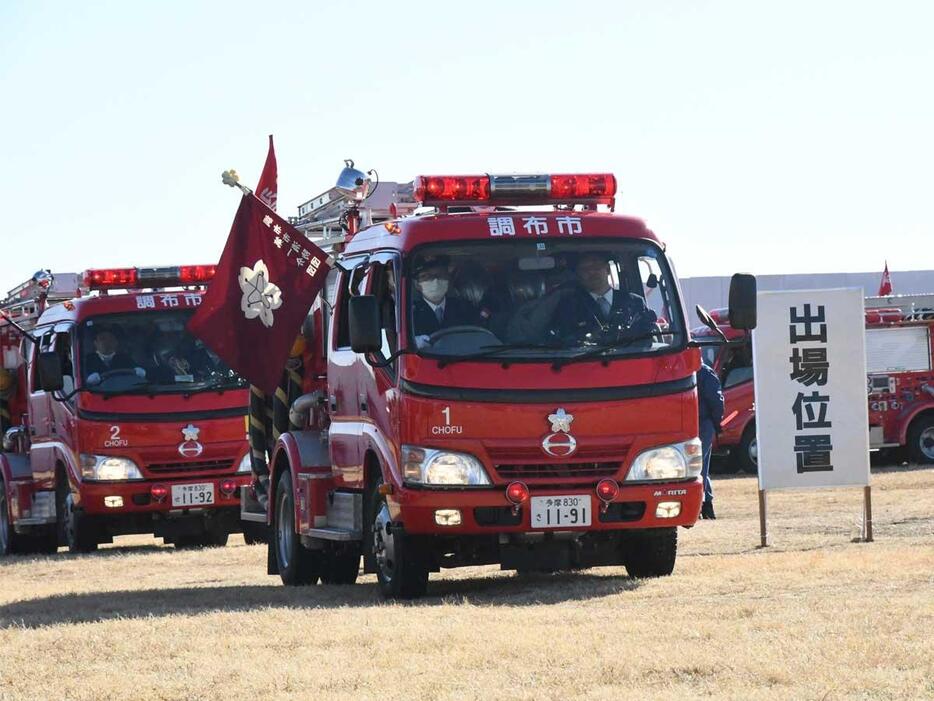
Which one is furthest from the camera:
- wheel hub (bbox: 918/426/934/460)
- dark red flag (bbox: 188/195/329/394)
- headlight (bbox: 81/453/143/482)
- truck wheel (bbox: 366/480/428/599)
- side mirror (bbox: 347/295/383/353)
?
wheel hub (bbox: 918/426/934/460)

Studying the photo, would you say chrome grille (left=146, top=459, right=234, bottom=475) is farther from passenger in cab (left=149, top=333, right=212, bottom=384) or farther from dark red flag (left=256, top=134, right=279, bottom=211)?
dark red flag (left=256, top=134, right=279, bottom=211)

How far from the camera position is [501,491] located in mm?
12398

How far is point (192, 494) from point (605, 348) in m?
8.39

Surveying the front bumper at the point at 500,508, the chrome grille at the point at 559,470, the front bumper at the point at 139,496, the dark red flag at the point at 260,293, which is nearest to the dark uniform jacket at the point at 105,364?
the front bumper at the point at 139,496

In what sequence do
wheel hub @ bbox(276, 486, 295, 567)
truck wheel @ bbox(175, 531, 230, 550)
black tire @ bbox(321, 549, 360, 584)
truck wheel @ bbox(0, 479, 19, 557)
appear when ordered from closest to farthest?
black tire @ bbox(321, 549, 360, 584)
wheel hub @ bbox(276, 486, 295, 567)
truck wheel @ bbox(175, 531, 230, 550)
truck wheel @ bbox(0, 479, 19, 557)

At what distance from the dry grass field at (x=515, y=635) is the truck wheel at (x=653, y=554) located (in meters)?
0.15

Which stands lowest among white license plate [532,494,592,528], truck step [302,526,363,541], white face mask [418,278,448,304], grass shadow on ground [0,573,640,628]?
grass shadow on ground [0,573,640,628]

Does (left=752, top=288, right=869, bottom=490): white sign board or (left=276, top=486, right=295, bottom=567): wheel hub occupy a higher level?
(left=752, top=288, right=869, bottom=490): white sign board

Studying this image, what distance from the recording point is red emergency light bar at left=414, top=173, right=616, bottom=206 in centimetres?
1343

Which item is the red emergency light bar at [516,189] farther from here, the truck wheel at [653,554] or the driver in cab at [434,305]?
the truck wheel at [653,554]

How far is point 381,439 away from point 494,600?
1298 mm

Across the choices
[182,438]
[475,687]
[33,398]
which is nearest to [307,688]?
[475,687]

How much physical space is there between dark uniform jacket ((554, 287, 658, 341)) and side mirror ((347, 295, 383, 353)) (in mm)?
1143

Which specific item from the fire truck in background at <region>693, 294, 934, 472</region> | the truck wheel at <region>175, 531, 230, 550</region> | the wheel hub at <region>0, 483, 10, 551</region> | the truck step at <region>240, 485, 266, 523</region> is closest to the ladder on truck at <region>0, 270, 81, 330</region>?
the wheel hub at <region>0, 483, 10, 551</region>
